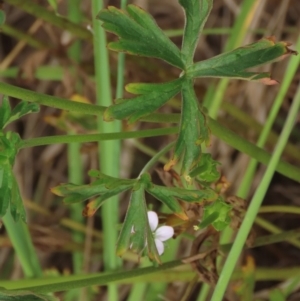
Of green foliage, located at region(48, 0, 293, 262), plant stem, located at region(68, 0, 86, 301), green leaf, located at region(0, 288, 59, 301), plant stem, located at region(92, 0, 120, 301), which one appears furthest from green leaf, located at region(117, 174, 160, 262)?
plant stem, located at region(68, 0, 86, 301)

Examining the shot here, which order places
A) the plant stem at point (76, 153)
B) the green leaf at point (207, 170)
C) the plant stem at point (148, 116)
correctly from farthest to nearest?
the plant stem at point (76, 153), the green leaf at point (207, 170), the plant stem at point (148, 116)

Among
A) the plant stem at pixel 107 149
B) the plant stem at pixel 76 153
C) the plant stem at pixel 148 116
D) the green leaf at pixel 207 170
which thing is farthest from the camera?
the plant stem at pixel 76 153

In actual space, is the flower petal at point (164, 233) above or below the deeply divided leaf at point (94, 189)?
below

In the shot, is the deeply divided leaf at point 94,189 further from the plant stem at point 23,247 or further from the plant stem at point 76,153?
the plant stem at point 76,153

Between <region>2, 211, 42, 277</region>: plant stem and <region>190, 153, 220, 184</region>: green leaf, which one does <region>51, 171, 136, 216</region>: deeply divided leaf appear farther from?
<region>2, 211, 42, 277</region>: plant stem

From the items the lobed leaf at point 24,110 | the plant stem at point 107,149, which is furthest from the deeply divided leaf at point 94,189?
the plant stem at point 107,149

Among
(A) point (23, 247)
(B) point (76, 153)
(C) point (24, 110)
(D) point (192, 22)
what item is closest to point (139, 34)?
(D) point (192, 22)

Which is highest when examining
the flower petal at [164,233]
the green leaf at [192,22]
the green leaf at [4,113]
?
the green leaf at [192,22]

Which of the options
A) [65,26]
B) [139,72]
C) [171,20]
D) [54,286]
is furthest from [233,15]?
[54,286]
